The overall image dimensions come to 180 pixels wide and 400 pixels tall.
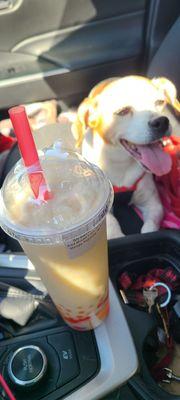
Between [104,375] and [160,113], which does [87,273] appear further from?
[160,113]

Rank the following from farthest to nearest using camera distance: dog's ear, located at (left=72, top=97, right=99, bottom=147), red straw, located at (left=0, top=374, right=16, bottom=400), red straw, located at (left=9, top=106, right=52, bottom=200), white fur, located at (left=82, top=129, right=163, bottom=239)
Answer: white fur, located at (left=82, top=129, right=163, bottom=239)
dog's ear, located at (left=72, top=97, right=99, bottom=147)
red straw, located at (left=0, top=374, right=16, bottom=400)
red straw, located at (left=9, top=106, right=52, bottom=200)

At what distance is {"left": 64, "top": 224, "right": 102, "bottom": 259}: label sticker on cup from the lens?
1.97 ft

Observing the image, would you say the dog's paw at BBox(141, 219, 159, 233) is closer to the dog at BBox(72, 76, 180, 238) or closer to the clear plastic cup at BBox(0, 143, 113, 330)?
the dog at BBox(72, 76, 180, 238)

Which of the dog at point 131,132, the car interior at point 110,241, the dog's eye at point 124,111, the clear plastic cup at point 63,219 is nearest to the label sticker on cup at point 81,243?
the clear plastic cup at point 63,219

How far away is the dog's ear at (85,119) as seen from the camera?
1299 millimetres

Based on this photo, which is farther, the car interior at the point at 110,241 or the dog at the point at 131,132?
the dog at the point at 131,132

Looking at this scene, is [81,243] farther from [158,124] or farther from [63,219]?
[158,124]

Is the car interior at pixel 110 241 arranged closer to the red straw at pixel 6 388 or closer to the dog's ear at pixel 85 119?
the red straw at pixel 6 388

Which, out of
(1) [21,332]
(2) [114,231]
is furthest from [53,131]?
(1) [21,332]

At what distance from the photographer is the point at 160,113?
1.40m

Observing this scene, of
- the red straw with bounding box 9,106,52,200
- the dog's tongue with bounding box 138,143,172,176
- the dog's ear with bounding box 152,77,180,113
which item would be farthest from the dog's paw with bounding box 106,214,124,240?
the red straw with bounding box 9,106,52,200

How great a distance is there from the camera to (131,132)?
1356 millimetres

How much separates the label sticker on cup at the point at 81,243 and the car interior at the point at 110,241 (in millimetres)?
241

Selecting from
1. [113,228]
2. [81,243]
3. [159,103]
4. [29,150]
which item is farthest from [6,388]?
[159,103]
